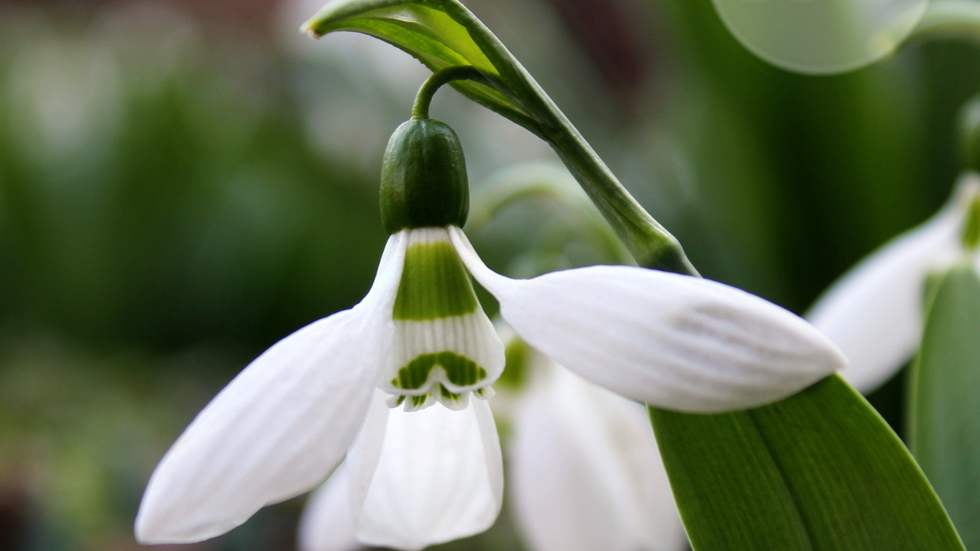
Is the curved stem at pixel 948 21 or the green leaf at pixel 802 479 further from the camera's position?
the curved stem at pixel 948 21

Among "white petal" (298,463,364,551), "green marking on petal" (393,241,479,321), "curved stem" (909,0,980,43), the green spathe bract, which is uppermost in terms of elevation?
"curved stem" (909,0,980,43)

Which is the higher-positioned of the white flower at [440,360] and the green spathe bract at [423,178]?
the green spathe bract at [423,178]

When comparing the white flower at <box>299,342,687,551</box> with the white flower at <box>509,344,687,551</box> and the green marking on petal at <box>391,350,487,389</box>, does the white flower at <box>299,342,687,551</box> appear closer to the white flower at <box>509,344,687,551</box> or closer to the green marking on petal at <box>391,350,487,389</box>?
the white flower at <box>509,344,687,551</box>

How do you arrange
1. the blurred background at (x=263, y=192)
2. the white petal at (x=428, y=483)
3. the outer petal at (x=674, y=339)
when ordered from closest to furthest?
the outer petal at (x=674, y=339), the white petal at (x=428, y=483), the blurred background at (x=263, y=192)

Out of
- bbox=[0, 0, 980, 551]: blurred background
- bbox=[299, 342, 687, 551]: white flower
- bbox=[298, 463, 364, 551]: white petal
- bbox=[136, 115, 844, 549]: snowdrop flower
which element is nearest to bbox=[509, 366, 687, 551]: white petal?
bbox=[299, 342, 687, 551]: white flower

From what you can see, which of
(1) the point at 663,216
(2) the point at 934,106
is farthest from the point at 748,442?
(1) the point at 663,216

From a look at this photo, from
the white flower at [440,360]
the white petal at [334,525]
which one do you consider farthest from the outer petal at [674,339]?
the white petal at [334,525]

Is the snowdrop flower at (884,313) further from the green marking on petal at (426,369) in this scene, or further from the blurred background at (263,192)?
the blurred background at (263,192)

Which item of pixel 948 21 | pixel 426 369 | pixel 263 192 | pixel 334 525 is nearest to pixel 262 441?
pixel 426 369
